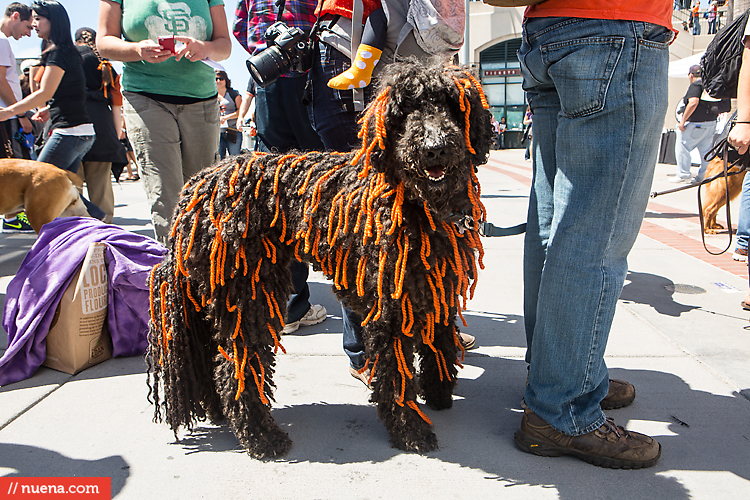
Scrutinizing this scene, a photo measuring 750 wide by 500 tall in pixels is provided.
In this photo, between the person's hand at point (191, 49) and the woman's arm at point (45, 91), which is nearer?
the person's hand at point (191, 49)

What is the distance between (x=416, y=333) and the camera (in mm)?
2072

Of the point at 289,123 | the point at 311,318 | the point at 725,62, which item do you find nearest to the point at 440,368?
the point at 311,318

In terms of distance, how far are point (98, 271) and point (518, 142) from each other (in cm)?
3110

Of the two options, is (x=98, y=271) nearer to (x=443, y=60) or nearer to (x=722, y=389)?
(x=443, y=60)

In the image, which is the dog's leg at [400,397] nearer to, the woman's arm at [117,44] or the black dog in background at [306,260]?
the black dog in background at [306,260]

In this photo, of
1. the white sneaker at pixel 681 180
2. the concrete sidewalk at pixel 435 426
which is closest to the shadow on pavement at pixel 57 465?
the concrete sidewalk at pixel 435 426

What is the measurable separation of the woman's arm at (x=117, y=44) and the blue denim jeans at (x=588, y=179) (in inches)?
86.2

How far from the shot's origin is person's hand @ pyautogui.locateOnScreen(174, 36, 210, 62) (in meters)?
3.17

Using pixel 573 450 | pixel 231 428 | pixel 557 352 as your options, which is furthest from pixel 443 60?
pixel 231 428

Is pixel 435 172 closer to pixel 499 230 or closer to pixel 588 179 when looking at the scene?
pixel 588 179

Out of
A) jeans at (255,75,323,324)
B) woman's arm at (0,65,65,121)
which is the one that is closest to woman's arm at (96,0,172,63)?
jeans at (255,75,323,324)

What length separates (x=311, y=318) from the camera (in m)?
3.48

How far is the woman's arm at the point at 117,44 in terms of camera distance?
3.05 meters

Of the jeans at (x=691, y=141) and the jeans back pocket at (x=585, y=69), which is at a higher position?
the jeans back pocket at (x=585, y=69)
